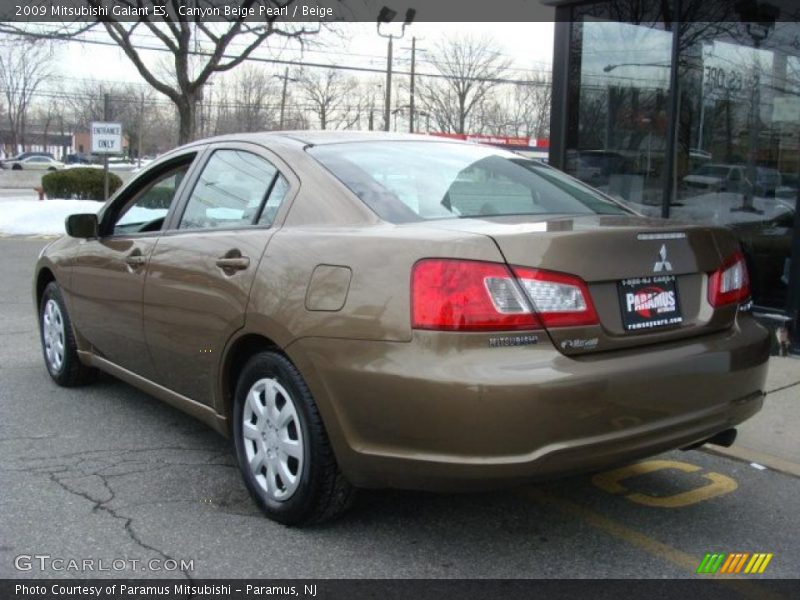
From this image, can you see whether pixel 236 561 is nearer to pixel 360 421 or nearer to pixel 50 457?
pixel 360 421

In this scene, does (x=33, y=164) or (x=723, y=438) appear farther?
(x=33, y=164)

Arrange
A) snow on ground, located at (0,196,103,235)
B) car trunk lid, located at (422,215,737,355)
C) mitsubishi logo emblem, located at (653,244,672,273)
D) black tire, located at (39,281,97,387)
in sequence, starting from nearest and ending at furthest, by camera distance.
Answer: car trunk lid, located at (422,215,737,355), mitsubishi logo emblem, located at (653,244,672,273), black tire, located at (39,281,97,387), snow on ground, located at (0,196,103,235)

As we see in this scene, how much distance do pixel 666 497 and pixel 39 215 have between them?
704 inches

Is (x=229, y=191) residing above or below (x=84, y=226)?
above

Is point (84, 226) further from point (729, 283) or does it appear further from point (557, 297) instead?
point (729, 283)

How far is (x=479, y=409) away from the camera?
2648mm

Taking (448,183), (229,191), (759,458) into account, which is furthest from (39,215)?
(759,458)

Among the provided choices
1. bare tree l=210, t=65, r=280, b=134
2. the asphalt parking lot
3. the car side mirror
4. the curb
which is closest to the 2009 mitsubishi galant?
the asphalt parking lot

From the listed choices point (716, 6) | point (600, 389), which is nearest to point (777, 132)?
point (716, 6)

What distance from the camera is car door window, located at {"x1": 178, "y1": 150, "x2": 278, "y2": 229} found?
12.3ft

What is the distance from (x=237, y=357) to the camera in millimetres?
3557

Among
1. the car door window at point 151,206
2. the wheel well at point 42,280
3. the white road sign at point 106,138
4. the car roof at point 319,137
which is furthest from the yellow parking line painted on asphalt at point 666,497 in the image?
the white road sign at point 106,138

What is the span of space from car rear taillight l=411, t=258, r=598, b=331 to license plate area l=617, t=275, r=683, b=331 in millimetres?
247
